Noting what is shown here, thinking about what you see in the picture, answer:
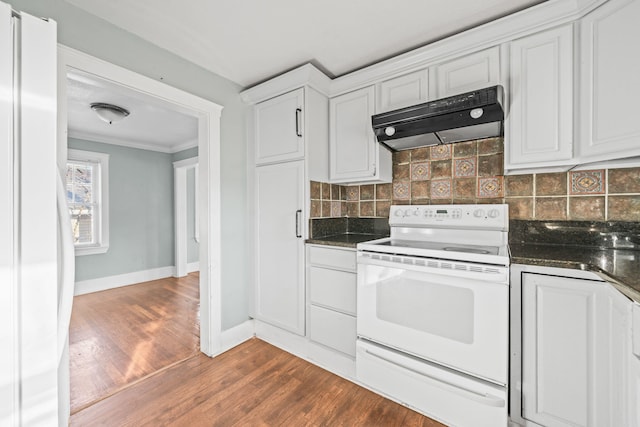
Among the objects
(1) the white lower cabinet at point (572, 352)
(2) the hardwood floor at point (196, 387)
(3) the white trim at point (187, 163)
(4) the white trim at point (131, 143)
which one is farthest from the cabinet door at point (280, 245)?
(4) the white trim at point (131, 143)

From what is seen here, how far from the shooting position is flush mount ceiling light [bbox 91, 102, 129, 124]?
9.16ft

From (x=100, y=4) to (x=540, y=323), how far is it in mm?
2919

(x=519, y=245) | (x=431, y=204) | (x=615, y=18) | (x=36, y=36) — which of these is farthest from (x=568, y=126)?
(x=36, y=36)

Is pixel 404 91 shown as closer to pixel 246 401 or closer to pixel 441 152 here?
pixel 441 152

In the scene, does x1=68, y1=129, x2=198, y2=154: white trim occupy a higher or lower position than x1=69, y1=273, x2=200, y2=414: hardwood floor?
higher

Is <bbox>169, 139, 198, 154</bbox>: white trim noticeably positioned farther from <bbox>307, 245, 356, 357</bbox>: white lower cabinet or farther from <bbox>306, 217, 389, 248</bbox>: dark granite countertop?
<bbox>307, 245, 356, 357</bbox>: white lower cabinet

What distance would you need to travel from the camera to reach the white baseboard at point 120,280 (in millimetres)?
3873

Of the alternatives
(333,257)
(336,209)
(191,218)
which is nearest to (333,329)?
(333,257)

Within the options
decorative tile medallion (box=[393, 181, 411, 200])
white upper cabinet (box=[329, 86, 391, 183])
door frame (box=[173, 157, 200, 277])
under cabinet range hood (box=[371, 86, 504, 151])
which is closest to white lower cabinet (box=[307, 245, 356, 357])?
white upper cabinet (box=[329, 86, 391, 183])

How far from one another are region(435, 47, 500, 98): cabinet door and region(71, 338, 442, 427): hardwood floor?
2.06 metres

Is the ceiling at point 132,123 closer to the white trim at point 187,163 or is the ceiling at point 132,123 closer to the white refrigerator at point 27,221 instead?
the white trim at point 187,163

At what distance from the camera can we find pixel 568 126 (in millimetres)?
1452

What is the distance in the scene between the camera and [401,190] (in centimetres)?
236

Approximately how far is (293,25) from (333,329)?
6.97 ft
